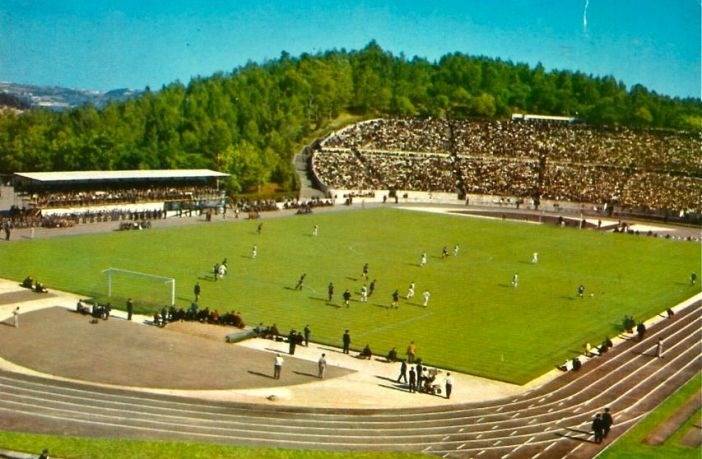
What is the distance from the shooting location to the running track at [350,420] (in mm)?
24344

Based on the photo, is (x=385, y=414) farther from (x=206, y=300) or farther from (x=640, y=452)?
(x=206, y=300)

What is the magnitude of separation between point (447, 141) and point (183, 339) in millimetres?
93994

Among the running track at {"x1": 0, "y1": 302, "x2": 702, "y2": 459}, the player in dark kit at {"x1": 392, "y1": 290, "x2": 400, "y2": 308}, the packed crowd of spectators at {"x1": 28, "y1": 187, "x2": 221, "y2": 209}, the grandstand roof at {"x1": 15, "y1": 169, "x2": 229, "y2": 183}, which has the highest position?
the grandstand roof at {"x1": 15, "y1": 169, "x2": 229, "y2": 183}

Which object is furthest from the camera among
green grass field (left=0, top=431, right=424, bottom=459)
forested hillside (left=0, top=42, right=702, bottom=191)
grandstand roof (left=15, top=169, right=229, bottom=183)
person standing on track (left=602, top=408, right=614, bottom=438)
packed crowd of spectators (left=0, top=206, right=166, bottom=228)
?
forested hillside (left=0, top=42, right=702, bottom=191)

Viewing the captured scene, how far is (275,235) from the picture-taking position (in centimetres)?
6769

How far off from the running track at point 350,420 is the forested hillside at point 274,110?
71185mm

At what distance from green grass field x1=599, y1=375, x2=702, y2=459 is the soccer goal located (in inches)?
898

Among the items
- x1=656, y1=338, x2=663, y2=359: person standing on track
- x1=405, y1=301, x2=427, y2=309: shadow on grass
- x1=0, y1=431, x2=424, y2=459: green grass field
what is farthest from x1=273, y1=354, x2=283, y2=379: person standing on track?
x1=656, y1=338, x2=663, y2=359: person standing on track

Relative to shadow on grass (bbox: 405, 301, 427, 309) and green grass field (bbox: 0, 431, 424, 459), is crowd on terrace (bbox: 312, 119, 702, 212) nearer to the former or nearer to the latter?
shadow on grass (bbox: 405, 301, 427, 309)

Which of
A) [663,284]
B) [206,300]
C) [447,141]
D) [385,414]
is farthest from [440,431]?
[447,141]

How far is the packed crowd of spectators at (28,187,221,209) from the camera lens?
72.1m

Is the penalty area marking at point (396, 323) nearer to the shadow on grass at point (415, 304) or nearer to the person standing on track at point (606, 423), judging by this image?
the shadow on grass at point (415, 304)

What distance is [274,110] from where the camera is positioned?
461 ft

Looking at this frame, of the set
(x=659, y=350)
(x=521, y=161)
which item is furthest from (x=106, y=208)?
(x=521, y=161)
